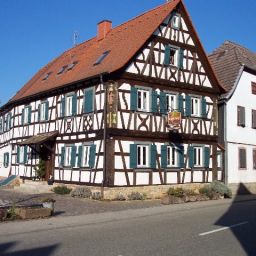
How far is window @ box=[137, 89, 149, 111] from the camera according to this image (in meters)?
22.4

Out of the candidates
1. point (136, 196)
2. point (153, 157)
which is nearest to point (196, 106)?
point (153, 157)

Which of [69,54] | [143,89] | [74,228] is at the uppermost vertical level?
[69,54]

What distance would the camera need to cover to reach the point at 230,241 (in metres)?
9.99

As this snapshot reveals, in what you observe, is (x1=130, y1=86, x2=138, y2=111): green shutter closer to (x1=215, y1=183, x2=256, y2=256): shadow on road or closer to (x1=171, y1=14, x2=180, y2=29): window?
(x1=171, y1=14, x2=180, y2=29): window

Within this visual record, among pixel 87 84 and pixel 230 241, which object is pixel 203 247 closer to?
pixel 230 241

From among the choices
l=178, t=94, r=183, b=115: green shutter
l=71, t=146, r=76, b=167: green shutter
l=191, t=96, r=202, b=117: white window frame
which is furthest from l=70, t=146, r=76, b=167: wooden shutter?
l=191, t=96, r=202, b=117: white window frame

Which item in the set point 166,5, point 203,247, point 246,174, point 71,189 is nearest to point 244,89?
point 246,174

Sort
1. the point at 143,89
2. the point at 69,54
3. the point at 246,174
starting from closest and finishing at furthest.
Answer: the point at 143,89 < the point at 246,174 < the point at 69,54

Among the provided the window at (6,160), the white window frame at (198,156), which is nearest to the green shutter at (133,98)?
the white window frame at (198,156)

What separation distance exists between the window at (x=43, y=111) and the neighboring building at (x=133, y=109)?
62 millimetres

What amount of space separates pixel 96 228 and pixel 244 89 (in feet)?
64.6

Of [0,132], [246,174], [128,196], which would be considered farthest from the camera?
[0,132]

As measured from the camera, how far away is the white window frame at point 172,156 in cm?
Answer: 2373

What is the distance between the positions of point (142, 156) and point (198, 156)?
4.63 m
